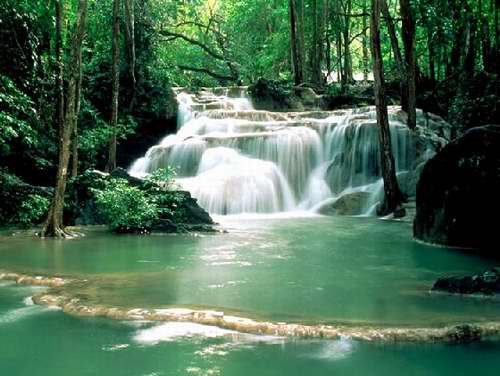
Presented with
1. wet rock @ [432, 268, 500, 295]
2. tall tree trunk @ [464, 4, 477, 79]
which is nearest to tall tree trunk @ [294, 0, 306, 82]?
tall tree trunk @ [464, 4, 477, 79]

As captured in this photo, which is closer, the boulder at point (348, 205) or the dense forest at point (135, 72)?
the dense forest at point (135, 72)

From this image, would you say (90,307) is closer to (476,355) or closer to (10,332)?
(10,332)

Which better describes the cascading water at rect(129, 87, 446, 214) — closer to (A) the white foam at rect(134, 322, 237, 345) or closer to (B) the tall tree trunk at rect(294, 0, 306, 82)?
(B) the tall tree trunk at rect(294, 0, 306, 82)

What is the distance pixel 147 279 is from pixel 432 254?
4.80m

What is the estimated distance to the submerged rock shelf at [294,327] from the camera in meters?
4.93

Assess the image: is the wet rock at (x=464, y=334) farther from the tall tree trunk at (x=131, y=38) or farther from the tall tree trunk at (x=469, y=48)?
the tall tree trunk at (x=131, y=38)

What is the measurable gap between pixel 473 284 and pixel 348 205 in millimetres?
10755

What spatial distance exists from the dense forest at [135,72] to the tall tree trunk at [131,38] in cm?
5

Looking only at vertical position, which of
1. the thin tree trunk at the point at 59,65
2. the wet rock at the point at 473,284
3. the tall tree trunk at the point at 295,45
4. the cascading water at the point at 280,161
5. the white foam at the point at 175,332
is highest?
the tall tree trunk at the point at 295,45

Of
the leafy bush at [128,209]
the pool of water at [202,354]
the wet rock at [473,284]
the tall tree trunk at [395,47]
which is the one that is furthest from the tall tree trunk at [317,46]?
the pool of water at [202,354]

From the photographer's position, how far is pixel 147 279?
24.3 feet

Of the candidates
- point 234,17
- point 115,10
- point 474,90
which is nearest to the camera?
point 474,90

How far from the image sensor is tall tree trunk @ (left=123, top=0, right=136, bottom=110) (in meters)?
20.3

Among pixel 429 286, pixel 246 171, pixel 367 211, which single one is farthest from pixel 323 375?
pixel 246 171
